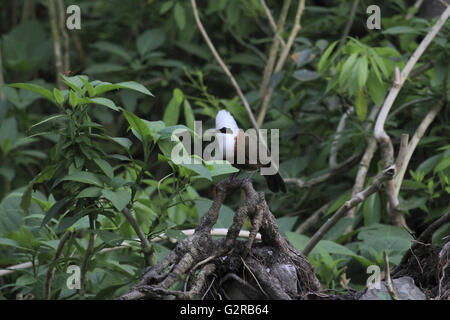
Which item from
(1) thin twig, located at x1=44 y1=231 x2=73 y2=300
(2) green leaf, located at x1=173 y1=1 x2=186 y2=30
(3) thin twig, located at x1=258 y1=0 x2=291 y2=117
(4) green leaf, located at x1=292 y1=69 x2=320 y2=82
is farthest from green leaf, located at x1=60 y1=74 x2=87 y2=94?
(2) green leaf, located at x1=173 y1=1 x2=186 y2=30

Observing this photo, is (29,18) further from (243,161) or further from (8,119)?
(243,161)

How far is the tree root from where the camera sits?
1.39 meters

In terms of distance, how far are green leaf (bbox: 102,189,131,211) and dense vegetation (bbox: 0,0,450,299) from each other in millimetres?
15

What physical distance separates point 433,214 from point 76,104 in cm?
174

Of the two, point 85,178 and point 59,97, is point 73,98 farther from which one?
point 85,178

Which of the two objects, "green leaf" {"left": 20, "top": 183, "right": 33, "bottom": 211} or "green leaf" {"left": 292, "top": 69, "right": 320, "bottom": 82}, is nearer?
"green leaf" {"left": 20, "top": 183, "right": 33, "bottom": 211}

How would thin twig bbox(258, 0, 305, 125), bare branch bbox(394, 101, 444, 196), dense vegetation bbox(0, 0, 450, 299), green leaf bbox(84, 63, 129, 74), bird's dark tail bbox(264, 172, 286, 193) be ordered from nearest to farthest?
dense vegetation bbox(0, 0, 450, 299), bird's dark tail bbox(264, 172, 286, 193), bare branch bbox(394, 101, 444, 196), thin twig bbox(258, 0, 305, 125), green leaf bbox(84, 63, 129, 74)

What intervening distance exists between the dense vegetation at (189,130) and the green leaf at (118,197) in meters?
0.02

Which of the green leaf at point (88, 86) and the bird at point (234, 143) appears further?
the bird at point (234, 143)

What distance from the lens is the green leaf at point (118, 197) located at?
1436 millimetres

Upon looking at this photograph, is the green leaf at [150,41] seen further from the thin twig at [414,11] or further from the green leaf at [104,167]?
the green leaf at [104,167]

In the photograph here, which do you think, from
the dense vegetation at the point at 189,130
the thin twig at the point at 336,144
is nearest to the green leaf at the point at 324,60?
the dense vegetation at the point at 189,130

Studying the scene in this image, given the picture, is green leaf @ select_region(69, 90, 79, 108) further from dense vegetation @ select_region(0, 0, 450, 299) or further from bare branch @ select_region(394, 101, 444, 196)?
bare branch @ select_region(394, 101, 444, 196)

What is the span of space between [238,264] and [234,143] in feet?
2.16
